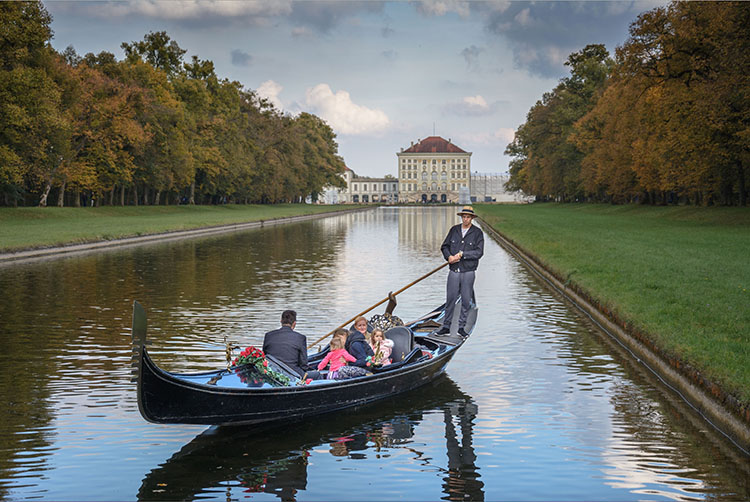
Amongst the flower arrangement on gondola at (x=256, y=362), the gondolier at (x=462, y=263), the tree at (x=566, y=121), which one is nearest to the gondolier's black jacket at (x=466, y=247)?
the gondolier at (x=462, y=263)

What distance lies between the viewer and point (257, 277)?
23.5 meters

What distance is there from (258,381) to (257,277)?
582 inches

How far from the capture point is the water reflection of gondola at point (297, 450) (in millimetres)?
6984

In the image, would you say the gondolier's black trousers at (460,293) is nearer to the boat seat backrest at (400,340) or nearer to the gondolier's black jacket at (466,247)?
the gondolier's black jacket at (466,247)

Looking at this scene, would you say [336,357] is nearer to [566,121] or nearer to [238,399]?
[238,399]

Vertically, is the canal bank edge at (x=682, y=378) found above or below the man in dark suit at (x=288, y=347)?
below

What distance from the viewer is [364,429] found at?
29.4 feet

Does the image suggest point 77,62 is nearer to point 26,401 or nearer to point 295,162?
point 295,162

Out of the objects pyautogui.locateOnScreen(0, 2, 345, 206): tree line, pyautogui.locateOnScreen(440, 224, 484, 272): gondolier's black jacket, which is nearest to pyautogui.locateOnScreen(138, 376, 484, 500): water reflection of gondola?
pyautogui.locateOnScreen(440, 224, 484, 272): gondolier's black jacket

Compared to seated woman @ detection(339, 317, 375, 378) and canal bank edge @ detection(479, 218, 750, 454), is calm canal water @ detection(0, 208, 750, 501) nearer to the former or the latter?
canal bank edge @ detection(479, 218, 750, 454)

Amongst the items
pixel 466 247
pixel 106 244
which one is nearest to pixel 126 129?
pixel 106 244

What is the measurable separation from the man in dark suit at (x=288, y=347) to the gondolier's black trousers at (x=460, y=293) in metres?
3.73

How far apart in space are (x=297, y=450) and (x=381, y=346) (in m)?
3.09

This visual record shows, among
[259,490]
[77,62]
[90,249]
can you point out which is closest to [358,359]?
[259,490]
